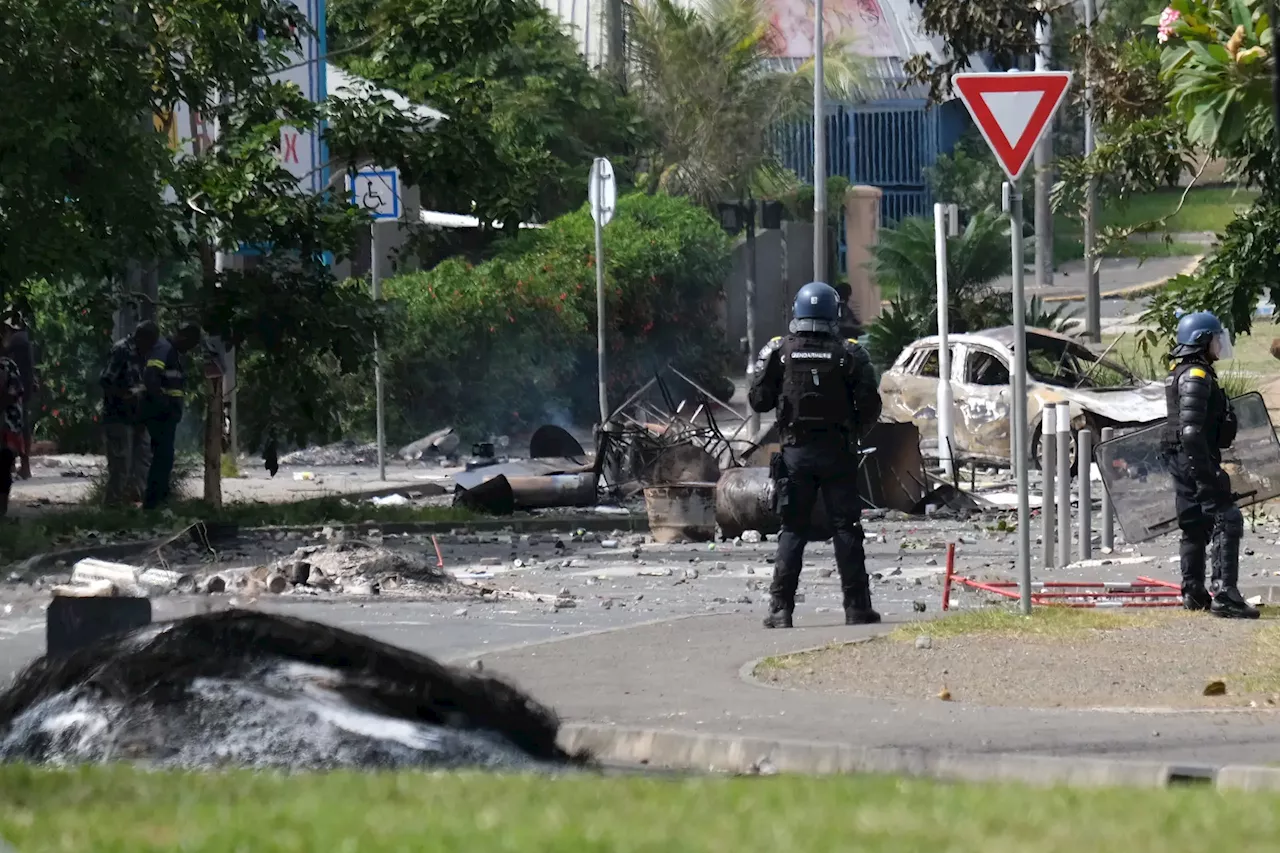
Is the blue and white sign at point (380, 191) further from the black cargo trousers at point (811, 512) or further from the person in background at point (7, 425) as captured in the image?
the black cargo trousers at point (811, 512)

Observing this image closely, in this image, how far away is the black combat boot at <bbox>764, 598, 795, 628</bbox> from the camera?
1152cm

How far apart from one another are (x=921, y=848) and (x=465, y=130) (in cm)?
1381

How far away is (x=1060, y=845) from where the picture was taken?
4.93 m

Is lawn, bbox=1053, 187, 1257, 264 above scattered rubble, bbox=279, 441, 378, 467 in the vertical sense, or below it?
above

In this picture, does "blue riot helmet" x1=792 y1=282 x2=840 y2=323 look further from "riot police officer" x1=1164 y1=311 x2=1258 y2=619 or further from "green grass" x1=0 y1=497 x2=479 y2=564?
"green grass" x1=0 y1=497 x2=479 y2=564

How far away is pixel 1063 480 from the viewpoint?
47.5 ft

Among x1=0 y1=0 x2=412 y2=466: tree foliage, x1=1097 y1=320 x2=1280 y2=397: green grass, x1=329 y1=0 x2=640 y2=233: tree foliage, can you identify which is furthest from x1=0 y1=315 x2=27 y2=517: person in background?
x1=1097 y1=320 x2=1280 y2=397: green grass

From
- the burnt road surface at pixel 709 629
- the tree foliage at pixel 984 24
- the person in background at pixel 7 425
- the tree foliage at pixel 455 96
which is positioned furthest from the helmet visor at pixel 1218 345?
the tree foliage at pixel 984 24

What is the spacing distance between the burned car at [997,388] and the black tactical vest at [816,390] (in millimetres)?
10807

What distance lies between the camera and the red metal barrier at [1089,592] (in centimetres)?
1223

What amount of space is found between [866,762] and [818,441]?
4401 millimetres

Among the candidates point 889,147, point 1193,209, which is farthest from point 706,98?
point 1193,209

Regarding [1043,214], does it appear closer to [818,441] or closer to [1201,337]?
[1201,337]

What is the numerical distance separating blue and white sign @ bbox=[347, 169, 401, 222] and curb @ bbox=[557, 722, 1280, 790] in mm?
11149
